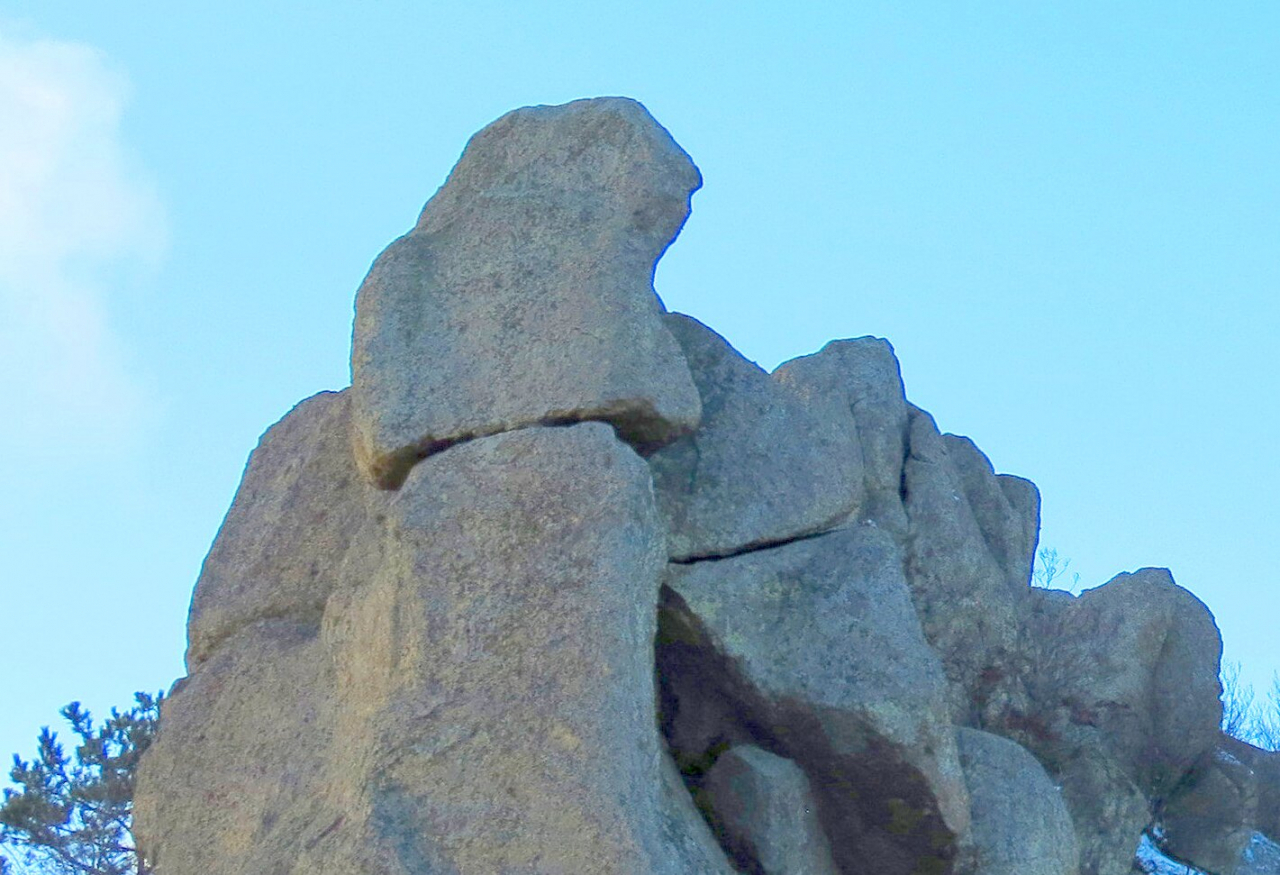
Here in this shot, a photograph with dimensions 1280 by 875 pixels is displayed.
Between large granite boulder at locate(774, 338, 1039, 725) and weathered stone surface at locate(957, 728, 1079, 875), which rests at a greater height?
large granite boulder at locate(774, 338, 1039, 725)

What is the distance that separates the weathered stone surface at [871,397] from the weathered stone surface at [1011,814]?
164 cm

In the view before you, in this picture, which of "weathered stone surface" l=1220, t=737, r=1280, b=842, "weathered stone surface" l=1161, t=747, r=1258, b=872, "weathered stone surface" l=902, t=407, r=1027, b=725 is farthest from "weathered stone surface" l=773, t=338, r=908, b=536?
"weathered stone surface" l=1220, t=737, r=1280, b=842

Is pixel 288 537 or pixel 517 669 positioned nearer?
pixel 517 669

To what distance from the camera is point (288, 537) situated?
33.1 feet

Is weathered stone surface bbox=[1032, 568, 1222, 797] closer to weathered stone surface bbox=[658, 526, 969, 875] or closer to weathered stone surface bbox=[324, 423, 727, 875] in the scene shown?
weathered stone surface bbox=[658, 526, 969, 875]

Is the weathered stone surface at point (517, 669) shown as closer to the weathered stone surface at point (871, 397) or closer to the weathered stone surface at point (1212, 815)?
the weathered stone surface at point (871, 397)

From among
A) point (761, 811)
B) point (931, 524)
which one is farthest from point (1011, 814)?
point (931, 524)

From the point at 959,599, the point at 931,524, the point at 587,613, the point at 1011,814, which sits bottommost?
the point at 1011,814

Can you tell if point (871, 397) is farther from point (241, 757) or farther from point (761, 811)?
point (241, 757)

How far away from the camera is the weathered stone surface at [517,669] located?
780 centimetres

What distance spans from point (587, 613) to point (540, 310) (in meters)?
1.78

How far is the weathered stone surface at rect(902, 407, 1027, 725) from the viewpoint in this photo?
11.1 metres

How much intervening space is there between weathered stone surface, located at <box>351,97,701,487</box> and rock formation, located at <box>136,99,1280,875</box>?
16 millimetres

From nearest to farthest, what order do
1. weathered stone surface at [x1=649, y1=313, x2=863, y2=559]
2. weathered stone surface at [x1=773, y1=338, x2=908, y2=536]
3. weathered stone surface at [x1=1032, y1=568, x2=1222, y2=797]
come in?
→ weathered stone surface at [x1=649, y1=313, x2=863, y2=559] → weathered stone surface at [x1=773, y1=338, x2=908, y2=536] → weathered stone surface at [x1=1032, y1=568, x2=1222, y2=797]
